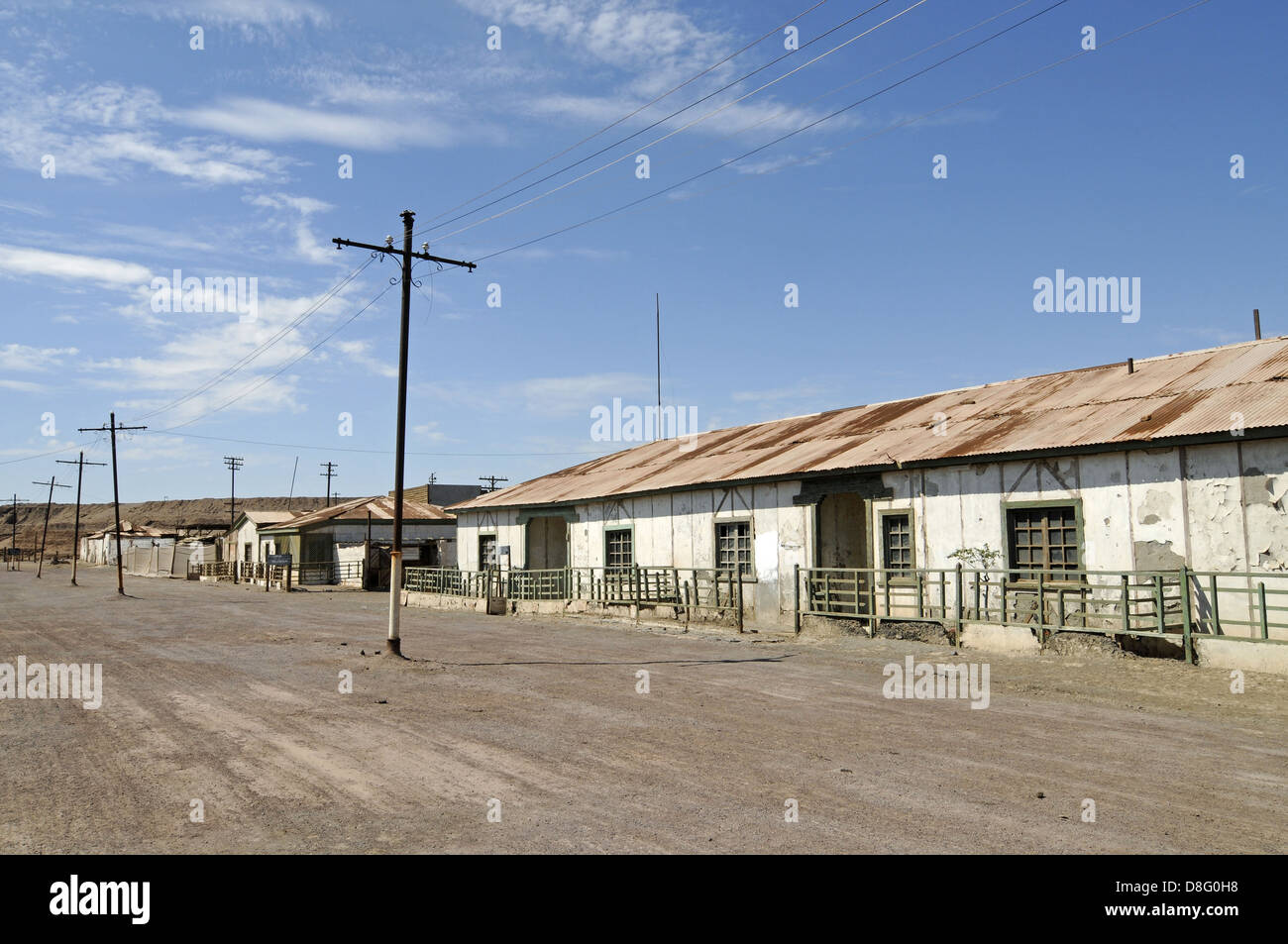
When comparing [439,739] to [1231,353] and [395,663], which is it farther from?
[1231,353]

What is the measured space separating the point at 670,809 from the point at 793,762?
6.30 ft

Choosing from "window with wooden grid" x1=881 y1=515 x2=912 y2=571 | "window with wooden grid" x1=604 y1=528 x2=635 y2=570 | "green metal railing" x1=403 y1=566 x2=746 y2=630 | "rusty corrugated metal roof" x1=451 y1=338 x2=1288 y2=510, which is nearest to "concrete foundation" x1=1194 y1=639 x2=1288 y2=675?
"rusty corrugated metal roof" x1=451 y1=338 x2=1288 y2=510

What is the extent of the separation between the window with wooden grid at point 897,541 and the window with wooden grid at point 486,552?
18110 millimetres

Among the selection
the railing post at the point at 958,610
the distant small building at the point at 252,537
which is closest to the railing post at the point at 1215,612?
the railing post at the point at 958,610

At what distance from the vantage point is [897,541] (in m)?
19.4

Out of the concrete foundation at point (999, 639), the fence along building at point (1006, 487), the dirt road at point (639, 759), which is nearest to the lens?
the dirt road at point (639, 759)

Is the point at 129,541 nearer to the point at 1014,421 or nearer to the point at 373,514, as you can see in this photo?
the point at 373,514

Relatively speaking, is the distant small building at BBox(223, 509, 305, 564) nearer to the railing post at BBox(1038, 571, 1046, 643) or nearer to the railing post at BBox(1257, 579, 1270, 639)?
the railing post at BBox(1038, 571, 1046, 643)

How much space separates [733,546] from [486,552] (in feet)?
46.3

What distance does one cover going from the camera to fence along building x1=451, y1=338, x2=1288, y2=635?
1402 centimetres

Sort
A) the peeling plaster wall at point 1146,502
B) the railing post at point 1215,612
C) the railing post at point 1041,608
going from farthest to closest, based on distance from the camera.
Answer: the railing post at point 1041,608, the peeling plaster wall at point 1146,502, the railing post at point 1215,612

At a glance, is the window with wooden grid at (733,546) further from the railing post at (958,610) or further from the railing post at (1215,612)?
the railing post at (1215,612)

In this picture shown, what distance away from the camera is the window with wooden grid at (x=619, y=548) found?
89.2 feet
